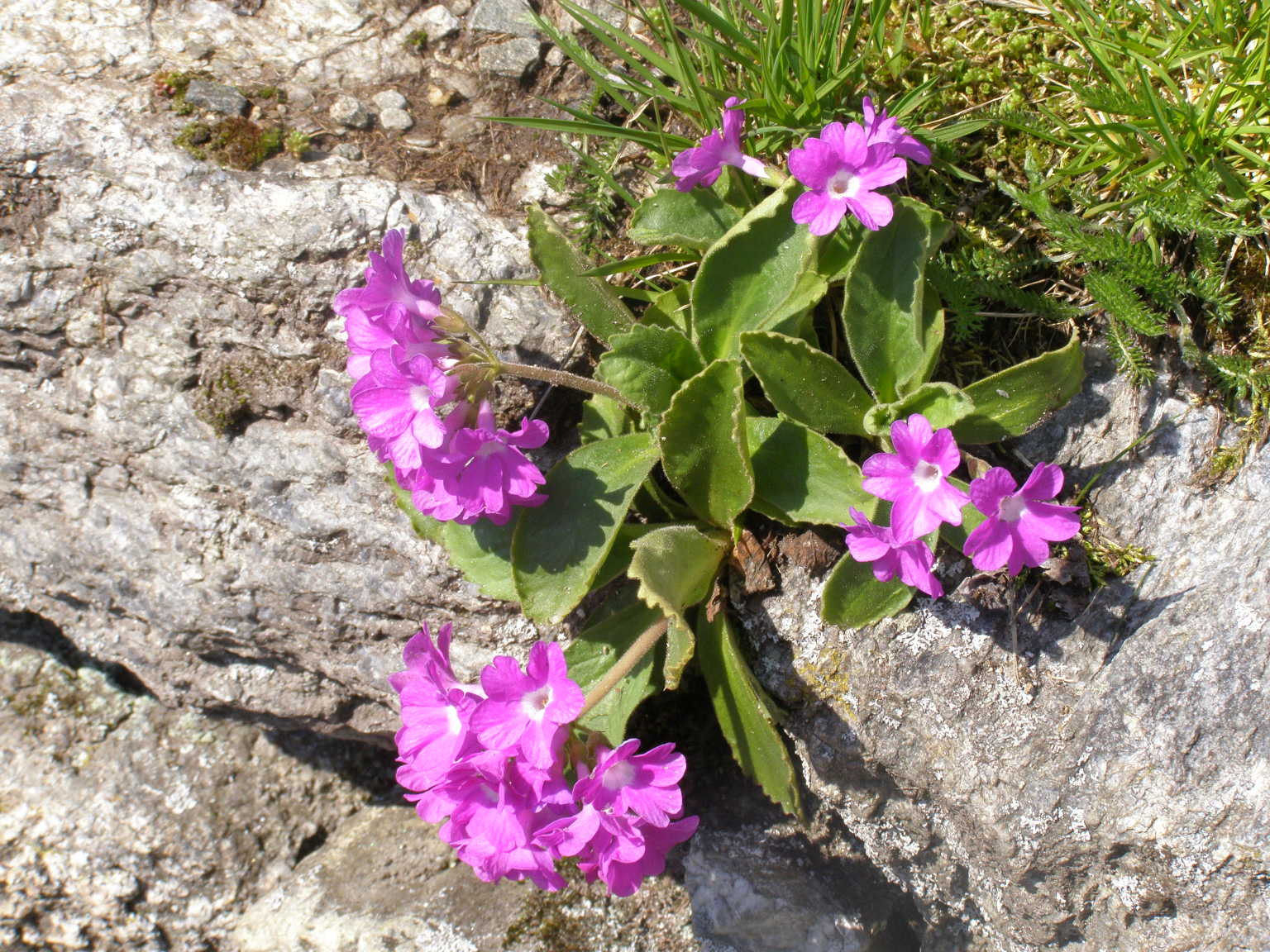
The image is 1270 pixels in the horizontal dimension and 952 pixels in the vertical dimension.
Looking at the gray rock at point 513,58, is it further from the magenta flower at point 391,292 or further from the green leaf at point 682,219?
the magenta flower at point 391,292

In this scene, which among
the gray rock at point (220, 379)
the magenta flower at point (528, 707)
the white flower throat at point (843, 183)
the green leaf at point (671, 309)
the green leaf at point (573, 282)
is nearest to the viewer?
the magenta flower at point (528, 707)

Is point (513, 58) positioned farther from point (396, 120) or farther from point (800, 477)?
point (800, 477)

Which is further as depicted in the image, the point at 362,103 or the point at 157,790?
the point at 157,790

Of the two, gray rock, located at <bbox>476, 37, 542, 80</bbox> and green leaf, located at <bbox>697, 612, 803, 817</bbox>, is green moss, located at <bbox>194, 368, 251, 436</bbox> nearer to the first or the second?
gray rock, located at <bbox>476, 37, 542, 80</bbox>

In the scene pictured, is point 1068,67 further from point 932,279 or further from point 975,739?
point 975,739

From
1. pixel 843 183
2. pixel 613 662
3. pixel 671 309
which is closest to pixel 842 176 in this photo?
pixel 843 183

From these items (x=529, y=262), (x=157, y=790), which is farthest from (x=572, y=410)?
(x=157, y=790)

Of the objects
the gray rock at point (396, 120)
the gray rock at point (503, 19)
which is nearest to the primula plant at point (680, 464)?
the gray rock at point (396, 120)
